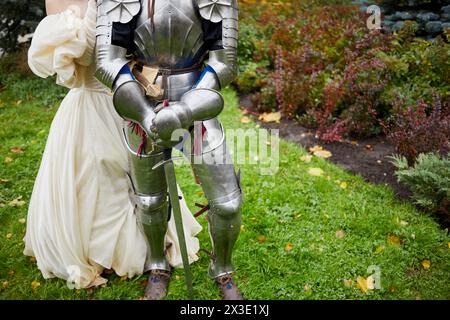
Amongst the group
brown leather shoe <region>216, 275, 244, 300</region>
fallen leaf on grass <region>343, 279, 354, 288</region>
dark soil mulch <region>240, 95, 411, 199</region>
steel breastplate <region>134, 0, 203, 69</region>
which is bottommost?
fallen leaf on grass <region>343, 279, 354, 288</region>

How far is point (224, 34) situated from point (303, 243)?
1680 millimetres

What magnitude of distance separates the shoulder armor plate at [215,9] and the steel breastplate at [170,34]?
61mm

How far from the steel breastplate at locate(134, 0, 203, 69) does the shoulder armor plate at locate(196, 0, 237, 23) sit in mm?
61

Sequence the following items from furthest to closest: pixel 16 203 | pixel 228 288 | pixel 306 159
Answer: pixel 306 159 → pixel 16 203 → pixel 228 288

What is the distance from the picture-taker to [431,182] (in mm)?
3229

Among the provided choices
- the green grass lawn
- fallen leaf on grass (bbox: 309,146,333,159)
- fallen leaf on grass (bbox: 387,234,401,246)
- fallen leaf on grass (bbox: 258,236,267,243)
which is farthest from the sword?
fallen leaf on grass (bbox: 309,146,333,159)

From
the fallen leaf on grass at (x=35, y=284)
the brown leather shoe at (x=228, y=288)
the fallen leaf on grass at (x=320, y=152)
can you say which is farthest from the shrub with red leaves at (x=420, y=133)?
the fallen leaf on grass at (x=35, y=284)

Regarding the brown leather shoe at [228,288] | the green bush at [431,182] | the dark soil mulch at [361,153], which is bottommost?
the dark soil mulch at [361,153]

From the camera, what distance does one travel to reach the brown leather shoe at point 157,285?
2662 millimetres

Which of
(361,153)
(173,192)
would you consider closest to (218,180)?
(173,192)

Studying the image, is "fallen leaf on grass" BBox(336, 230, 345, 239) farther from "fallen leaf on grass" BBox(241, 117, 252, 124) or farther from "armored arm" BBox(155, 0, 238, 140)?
"fallen leaf on grass" BBox(241, 117, 252, 124)

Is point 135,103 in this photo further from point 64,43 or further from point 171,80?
point 64,43

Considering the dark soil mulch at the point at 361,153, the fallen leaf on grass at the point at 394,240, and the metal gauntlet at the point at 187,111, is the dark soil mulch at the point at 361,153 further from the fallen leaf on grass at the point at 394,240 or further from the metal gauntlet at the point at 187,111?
the metal gauntlet at the point at 187,111

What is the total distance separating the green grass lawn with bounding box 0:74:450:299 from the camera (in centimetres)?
272
